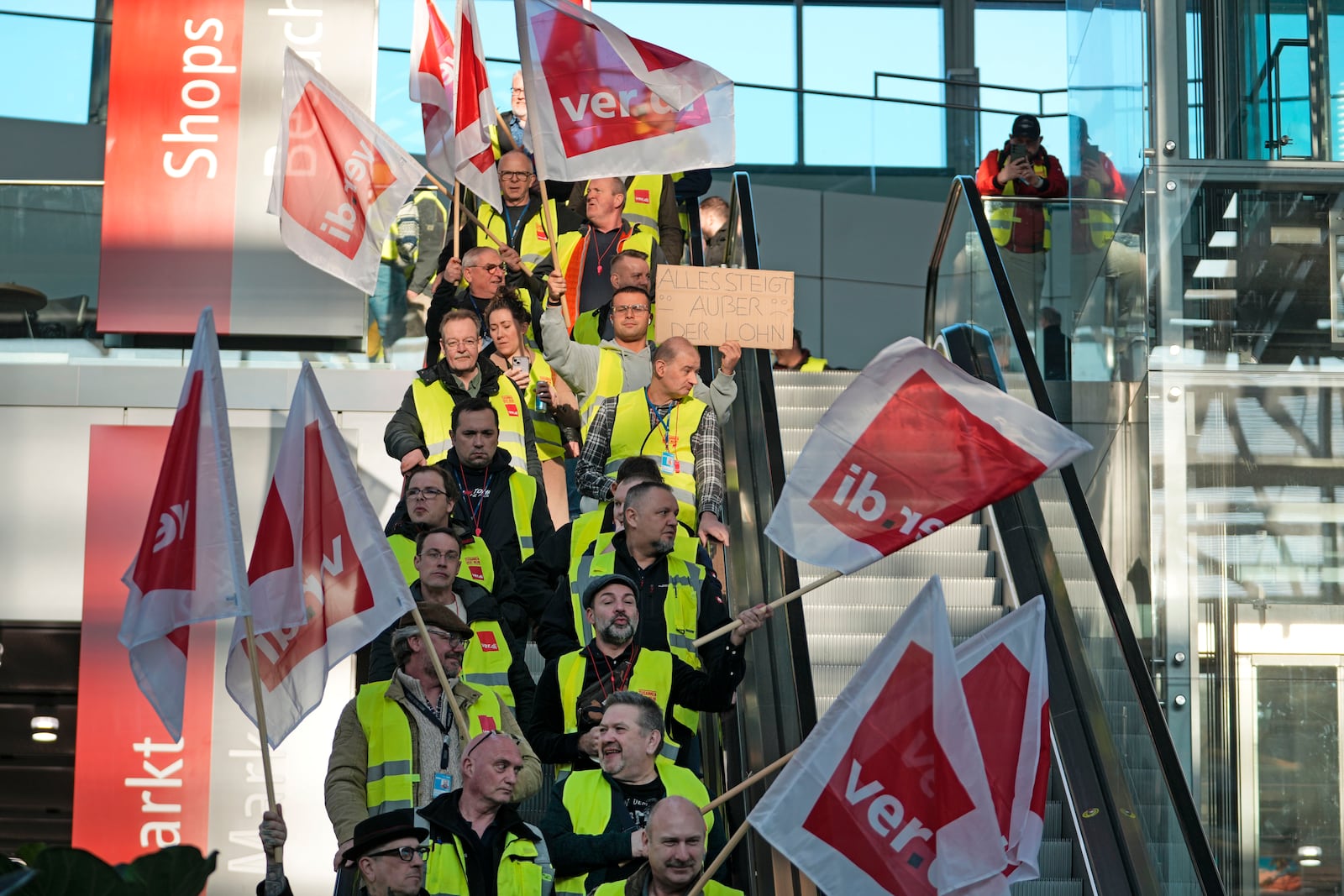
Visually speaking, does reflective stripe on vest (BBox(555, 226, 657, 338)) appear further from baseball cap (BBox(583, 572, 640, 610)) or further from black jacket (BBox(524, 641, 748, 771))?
black jacket (BBox(524, 641, 748, 771))

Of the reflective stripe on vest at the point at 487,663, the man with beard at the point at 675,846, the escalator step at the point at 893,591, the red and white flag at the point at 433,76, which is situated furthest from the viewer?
the red and white flag at the point at 433,76

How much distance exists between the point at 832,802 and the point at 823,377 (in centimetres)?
660

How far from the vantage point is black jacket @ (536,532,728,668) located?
25.9ft

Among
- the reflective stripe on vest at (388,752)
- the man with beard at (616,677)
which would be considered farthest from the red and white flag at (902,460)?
the reflective stripe on vest at (388,752)

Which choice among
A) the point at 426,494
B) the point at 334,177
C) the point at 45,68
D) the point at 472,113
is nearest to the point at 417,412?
the point at 334,177

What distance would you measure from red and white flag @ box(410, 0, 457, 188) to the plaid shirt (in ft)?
6.90

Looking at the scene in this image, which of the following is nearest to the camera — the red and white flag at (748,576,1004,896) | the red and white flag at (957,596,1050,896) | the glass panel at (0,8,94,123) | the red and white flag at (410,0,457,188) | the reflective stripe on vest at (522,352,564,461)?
the red and white flag at (748,576,1004,896)

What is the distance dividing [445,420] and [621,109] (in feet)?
5.58

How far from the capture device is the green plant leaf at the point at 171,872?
2746 millimetres

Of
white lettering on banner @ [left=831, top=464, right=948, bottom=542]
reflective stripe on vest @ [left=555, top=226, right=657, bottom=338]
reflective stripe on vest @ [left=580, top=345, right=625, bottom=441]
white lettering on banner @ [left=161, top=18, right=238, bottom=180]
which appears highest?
white lettering on banner @ [left=161, top=18, right=238, bottom=180]

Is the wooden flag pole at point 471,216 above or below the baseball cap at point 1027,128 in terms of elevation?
below

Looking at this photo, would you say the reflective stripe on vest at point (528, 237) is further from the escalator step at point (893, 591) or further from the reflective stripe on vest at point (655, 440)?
the escalator step at point (893, 591)

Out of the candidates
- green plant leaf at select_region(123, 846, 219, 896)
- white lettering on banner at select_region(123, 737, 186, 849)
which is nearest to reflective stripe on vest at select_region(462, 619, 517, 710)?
white lettering on banner at select_region(123, 737, 186, 849)

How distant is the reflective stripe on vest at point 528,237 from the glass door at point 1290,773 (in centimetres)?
463
